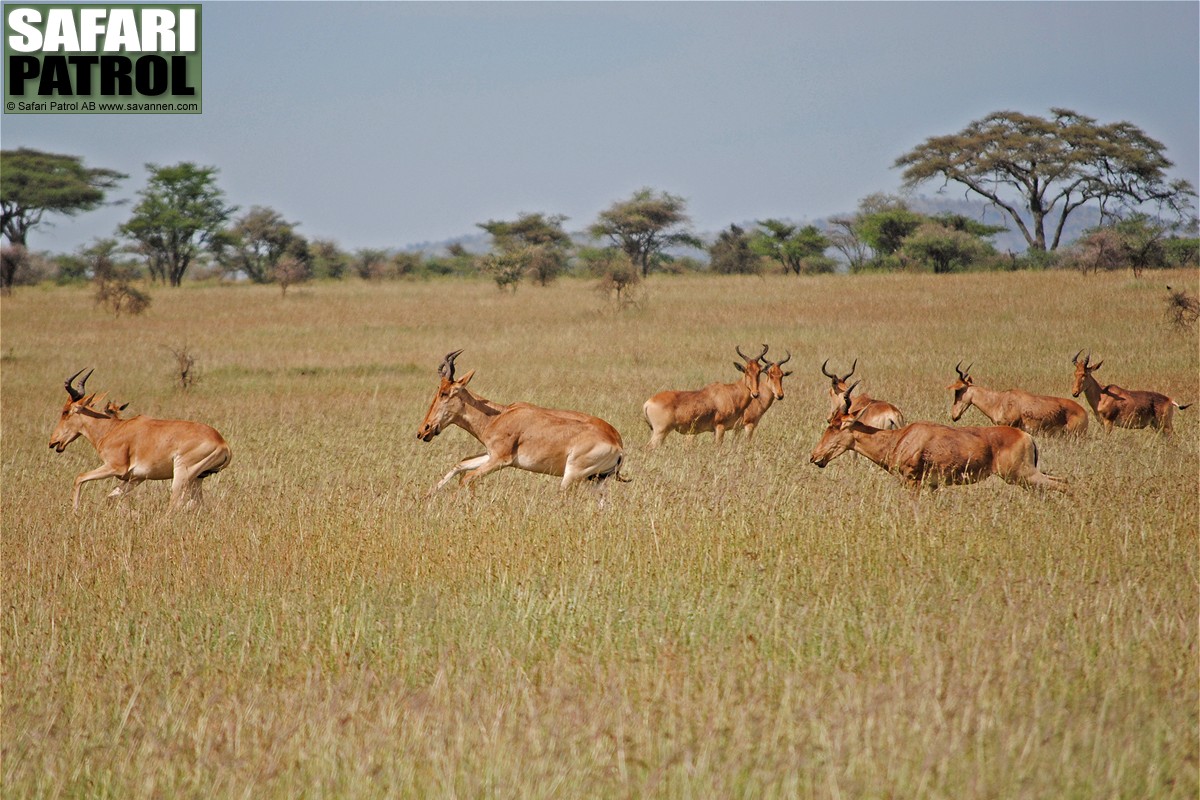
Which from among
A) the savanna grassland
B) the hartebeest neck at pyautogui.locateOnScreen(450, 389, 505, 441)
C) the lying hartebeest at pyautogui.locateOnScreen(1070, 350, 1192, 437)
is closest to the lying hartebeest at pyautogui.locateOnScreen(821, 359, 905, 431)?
the savanna grassland

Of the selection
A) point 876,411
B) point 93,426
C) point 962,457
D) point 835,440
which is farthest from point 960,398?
point 93,426

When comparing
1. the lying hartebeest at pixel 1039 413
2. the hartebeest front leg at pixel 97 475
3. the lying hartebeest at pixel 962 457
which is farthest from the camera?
the lying hartebeest at pixel 1039 413

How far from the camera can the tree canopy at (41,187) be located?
57.7m

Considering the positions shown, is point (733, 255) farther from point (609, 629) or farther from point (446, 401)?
point (609, 629)

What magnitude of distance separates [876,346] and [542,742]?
20.9m

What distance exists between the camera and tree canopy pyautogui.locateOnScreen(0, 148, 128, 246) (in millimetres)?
57656

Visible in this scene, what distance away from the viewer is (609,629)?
5883 millimetres

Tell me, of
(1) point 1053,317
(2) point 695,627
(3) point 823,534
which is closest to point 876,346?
(1) point 1053,317

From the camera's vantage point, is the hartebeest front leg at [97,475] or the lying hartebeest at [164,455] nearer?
the lying hartebeest at [164,455]

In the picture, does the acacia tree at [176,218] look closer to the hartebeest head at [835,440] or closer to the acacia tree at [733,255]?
the acacia tree at [733,255]

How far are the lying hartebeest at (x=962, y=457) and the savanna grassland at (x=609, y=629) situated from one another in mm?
290

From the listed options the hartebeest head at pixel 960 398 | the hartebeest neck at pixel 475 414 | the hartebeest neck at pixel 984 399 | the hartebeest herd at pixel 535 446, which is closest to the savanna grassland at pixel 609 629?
the hartebeest herd at pixel 535 446

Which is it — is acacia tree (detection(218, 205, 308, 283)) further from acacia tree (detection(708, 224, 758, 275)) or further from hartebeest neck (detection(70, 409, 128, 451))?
hartebeest neck (detection(70, 409, 128, 451))

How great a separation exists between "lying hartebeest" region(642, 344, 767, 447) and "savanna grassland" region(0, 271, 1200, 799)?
0.28 m
